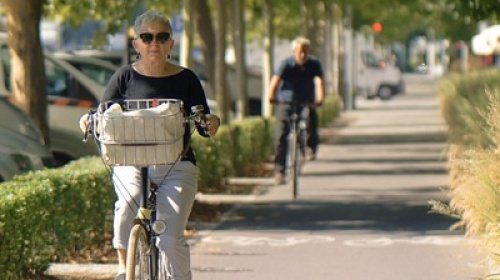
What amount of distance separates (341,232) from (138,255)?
641 centimetres

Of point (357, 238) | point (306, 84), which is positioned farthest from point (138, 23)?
point (306, 84)

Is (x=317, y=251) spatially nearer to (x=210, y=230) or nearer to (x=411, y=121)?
(x=210, y=230)

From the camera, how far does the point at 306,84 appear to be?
1828 cm

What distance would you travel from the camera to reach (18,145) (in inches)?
525

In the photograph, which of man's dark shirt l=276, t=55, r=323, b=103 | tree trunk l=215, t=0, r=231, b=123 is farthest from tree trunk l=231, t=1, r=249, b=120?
man's dark shirt l=276, t=55, r=323, b=103

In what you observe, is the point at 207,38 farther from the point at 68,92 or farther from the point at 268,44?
the point at 68,92

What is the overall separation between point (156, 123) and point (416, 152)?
20.4m

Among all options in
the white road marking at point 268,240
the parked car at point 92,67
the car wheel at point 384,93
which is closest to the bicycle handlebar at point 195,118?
the white road marking at point 268,240

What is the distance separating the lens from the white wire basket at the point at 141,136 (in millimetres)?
7488

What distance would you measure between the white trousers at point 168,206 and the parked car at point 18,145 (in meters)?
4.58

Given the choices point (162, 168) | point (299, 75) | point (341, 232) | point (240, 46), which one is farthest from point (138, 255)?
point (240, 46)

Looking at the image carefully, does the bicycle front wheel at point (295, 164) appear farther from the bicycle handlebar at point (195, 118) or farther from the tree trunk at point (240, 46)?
the bicycle handlebar at point (195, 118)

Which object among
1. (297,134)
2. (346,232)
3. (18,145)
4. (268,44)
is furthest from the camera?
(268,44)

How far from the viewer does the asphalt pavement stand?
11242 mm
